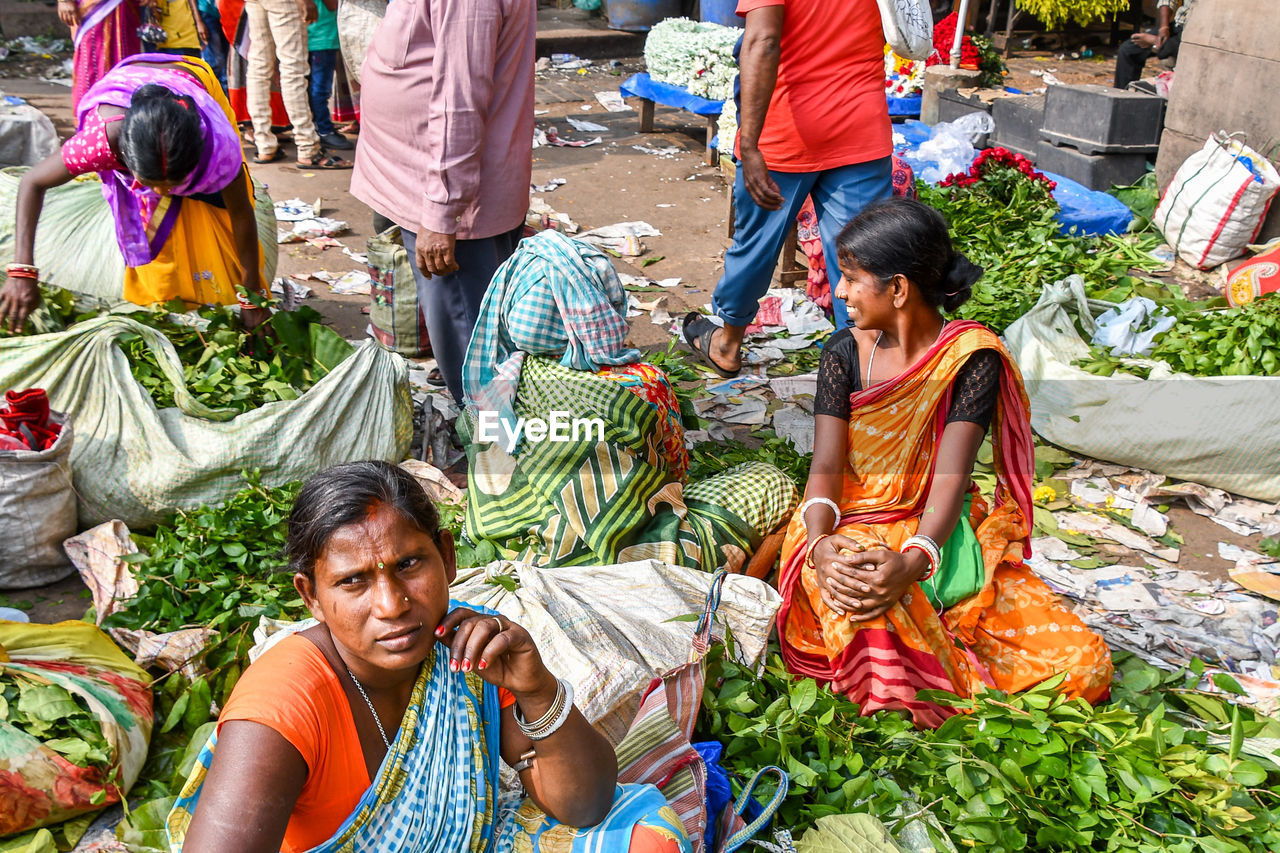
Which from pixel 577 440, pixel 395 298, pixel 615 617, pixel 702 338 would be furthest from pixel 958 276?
pixel 395 298

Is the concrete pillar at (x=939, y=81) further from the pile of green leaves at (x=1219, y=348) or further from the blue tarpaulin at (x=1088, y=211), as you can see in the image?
the pile of green leaves at (x=1219, y=348)

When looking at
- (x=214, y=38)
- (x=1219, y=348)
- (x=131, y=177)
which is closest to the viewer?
(x=131, y=177)

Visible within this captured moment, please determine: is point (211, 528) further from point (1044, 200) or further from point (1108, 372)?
point (1044, 200)

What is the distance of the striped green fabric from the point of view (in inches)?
117

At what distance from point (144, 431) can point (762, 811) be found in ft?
7.41

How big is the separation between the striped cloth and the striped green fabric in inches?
2.1

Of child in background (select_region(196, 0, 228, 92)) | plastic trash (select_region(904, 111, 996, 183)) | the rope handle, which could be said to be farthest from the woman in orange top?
child in background (select_region(196, 0, 228, 92))

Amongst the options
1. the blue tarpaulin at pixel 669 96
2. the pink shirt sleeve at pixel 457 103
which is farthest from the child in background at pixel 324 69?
the pink shirt sleeve at pixel 457 103

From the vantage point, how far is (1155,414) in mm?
3867

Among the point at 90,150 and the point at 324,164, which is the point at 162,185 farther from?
the point at 324,164

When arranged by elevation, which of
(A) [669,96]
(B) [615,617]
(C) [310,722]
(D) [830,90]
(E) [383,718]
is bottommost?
(B) [615,617]

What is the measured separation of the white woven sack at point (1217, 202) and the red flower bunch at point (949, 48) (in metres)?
2.46

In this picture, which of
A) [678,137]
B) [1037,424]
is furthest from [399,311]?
[678,137]

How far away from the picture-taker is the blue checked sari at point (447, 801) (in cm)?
165
